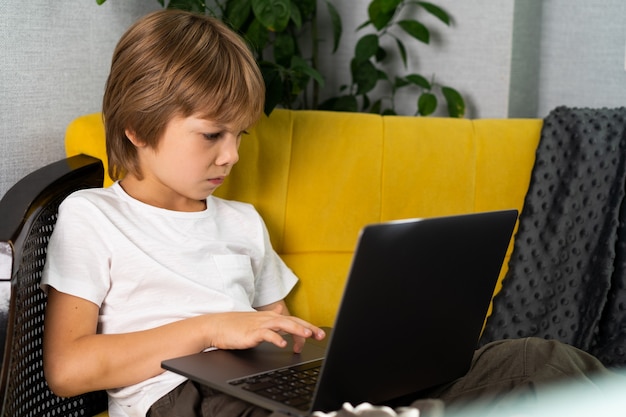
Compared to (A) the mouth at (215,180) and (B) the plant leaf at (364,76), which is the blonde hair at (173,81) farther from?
(B) the plant leaf at (364,76)

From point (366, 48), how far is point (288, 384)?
1.31 m

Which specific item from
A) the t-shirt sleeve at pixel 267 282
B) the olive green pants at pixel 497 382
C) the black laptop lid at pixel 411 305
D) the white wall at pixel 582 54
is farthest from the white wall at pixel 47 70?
the white wall at pixel 582 54

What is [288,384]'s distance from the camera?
1068 mm

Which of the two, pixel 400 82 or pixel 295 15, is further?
pixel 400 82

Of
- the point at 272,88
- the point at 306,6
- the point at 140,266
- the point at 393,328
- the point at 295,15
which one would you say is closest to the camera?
the point at 393,328

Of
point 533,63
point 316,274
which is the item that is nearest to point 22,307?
point 316,274

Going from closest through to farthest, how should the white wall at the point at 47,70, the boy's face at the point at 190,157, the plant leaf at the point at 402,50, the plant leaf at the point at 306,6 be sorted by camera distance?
the boy's face at the point at 190,157 < the white wall at the point at 47,70 < the plant leaf at the point at 306,6 < the plant leaf at the point at 402,50

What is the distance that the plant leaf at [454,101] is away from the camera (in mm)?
2197

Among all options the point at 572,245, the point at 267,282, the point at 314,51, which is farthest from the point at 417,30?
the point at 267,282

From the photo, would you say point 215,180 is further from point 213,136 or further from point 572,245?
point 572,245

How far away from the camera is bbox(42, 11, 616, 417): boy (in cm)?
118

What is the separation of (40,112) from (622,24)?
154 centimetres

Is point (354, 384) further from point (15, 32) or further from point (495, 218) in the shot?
point (15, 32)

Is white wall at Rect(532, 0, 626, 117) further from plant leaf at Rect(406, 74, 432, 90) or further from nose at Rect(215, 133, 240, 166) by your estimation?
nose at Rect(215, 133, 240, 166)
